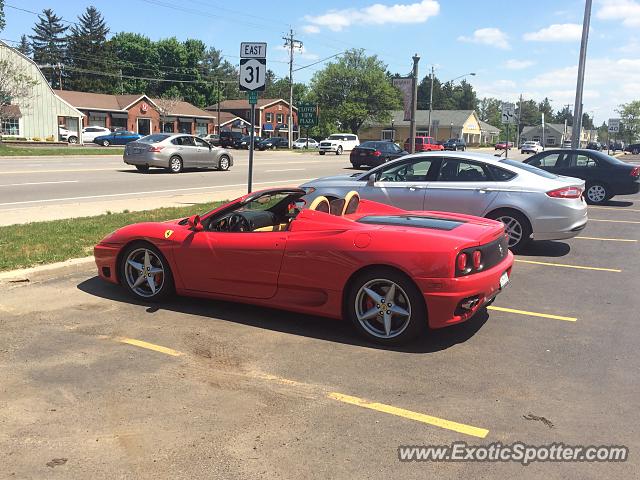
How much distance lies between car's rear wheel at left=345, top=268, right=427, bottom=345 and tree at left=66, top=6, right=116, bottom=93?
10496cm

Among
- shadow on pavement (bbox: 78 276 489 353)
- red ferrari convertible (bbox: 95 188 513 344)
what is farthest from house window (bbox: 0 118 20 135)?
red ferrari convertible (bbox: 95 188 513 344)

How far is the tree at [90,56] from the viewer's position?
99375mm

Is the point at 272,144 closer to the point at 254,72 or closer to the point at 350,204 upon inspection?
the point at 254,72

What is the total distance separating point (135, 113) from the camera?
72188 mm

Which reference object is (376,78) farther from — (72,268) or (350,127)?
(72,268)

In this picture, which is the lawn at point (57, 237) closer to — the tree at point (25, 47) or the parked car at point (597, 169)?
the parked car at point (597, 169)

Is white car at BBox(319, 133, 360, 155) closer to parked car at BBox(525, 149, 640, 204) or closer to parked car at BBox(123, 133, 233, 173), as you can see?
parked car at BBox(123, 133, 233, 173)

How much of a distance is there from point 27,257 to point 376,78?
92.7 metres

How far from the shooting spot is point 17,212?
37.6 ft

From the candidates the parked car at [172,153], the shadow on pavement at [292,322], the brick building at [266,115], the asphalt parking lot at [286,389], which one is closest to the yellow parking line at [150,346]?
the asphalt parking lot at [286,389]

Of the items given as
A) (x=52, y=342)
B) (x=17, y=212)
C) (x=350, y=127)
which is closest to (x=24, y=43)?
(x=350, y=127)

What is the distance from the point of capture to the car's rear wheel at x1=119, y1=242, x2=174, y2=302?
5.73 metres

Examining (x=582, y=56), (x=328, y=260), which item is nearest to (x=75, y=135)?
(x=582, y=56)

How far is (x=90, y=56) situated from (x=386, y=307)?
369ft
